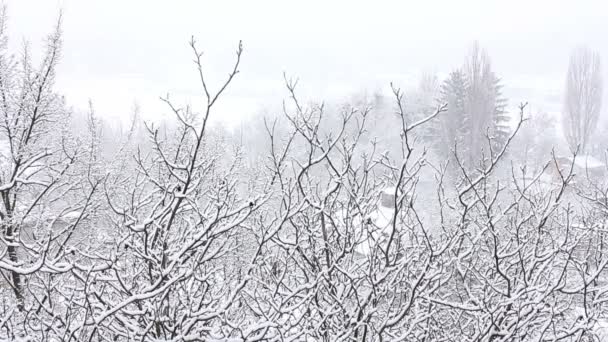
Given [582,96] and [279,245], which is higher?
[279,245]

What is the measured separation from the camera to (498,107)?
27.6 meters

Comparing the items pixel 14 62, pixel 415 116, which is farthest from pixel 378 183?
pixel 415 116

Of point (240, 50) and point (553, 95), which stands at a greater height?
point (240, 50)

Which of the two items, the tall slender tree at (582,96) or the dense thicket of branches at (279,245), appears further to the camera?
the tall slender tree at (582,96)

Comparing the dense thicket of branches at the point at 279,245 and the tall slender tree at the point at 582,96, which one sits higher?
the dense thicket of branches at the point at 279,245

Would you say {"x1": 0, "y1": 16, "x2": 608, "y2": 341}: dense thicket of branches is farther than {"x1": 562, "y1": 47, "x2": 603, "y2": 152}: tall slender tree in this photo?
No

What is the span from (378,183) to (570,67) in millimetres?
37078

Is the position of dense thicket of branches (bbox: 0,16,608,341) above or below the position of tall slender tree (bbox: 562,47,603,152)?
above

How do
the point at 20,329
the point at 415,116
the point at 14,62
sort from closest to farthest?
the point at 20,329 → the point at 14,62 → the point at 415,116

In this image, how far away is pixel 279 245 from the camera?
129 inches

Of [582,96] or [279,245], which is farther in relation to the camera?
[582,96]

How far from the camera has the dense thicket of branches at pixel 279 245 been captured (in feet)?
8.51

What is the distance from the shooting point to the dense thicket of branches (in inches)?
102

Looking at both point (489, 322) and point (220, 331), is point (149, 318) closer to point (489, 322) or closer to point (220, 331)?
point (220, 331)
